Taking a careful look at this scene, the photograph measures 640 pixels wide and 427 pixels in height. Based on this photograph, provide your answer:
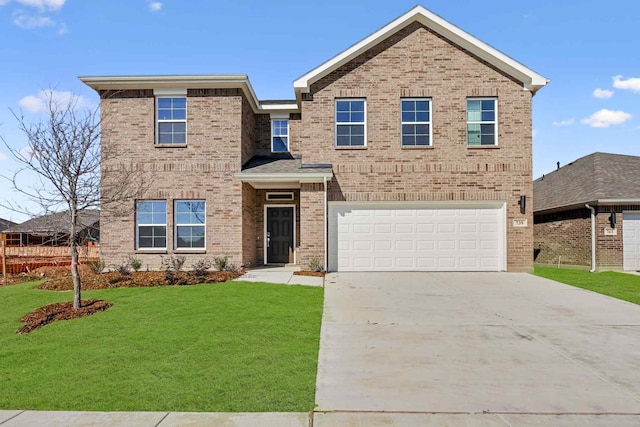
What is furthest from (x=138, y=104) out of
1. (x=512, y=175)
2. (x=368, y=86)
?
(x=512, y=175)

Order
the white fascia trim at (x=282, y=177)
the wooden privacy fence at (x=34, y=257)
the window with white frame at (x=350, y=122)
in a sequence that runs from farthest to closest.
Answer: the wooden privacy fence at (x=34, y=257) → the window with white frame at (x=350, y=122) → the white fascia trim at (x=282, y=177)

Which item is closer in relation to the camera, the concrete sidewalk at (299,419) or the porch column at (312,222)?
the concrete sidewalk at (299,419)

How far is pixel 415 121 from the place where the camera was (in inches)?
560

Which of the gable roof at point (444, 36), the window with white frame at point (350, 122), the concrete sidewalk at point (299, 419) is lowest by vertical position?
the concrete sidewalk at point (299, 419)

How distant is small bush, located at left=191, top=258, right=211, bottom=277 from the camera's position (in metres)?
13.0

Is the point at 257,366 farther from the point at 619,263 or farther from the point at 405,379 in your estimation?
the point at 619,263

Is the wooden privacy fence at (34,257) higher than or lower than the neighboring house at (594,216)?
lower

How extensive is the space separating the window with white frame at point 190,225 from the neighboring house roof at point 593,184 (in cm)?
1492

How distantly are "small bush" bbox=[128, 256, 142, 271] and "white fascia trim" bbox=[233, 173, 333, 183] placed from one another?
14.8 feet

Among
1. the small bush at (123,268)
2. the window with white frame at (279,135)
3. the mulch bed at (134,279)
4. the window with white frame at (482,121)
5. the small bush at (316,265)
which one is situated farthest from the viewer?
the window with white frame at (279,135)

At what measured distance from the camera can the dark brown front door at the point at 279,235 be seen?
16.2 metres

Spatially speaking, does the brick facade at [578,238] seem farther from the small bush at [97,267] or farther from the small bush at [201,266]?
the small bush at [97,267]

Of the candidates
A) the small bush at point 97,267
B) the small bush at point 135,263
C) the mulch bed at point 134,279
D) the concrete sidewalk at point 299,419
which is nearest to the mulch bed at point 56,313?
the mulch bed at point 134,279

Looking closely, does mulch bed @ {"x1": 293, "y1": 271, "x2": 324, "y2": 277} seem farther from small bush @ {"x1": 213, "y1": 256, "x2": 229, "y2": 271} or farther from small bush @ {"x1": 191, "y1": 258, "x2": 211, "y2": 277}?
small bush @ {"x1": 191, "y1": 258, "x2": 211, "y2": 277}
